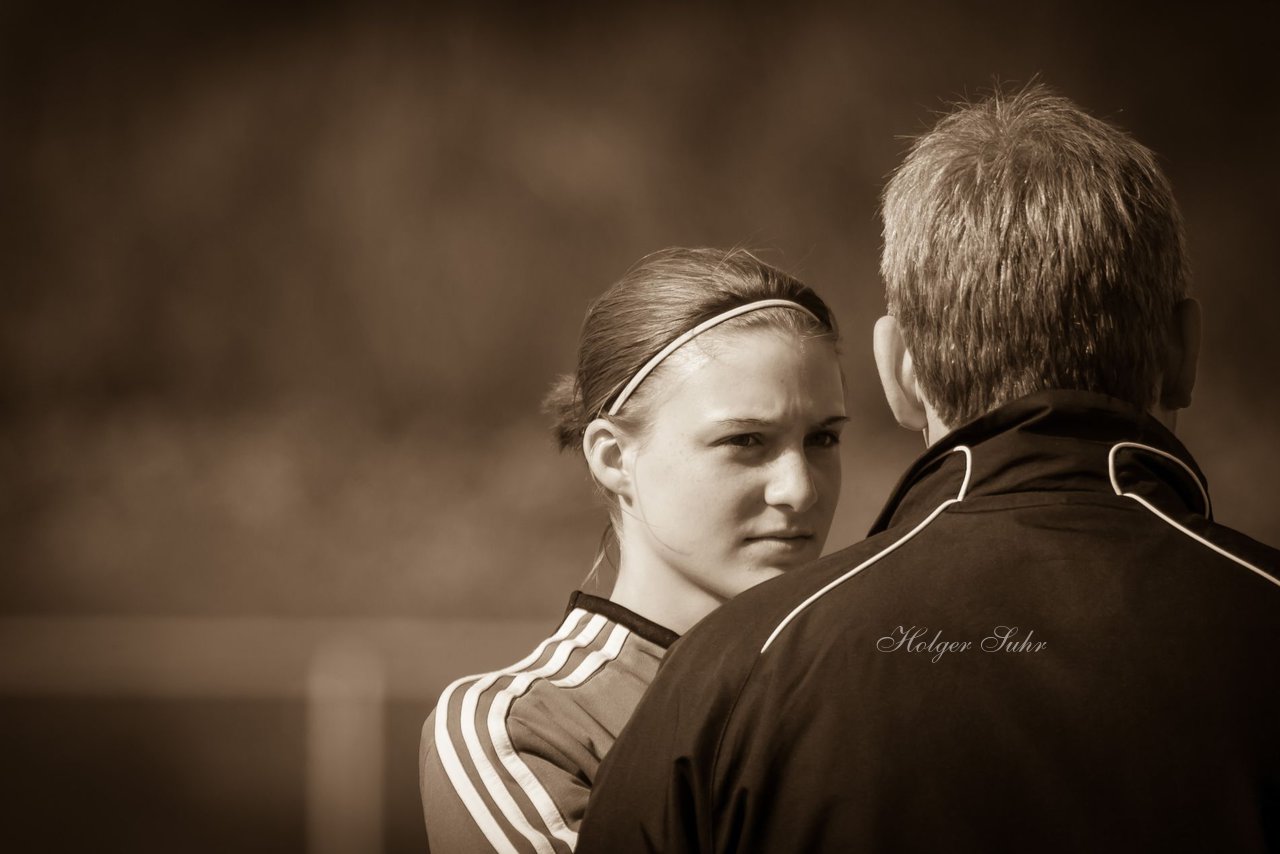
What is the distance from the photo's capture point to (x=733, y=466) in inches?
58.3

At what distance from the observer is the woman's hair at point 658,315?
1583mm

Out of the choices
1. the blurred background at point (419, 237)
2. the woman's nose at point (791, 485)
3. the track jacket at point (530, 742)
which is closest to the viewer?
the track jacket at point (530, 742)

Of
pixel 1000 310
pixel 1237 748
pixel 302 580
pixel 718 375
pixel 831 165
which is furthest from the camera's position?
pixel 831 165

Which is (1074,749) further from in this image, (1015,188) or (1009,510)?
(1015,188)

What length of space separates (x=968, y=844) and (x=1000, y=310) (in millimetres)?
322

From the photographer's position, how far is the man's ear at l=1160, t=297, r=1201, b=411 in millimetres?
903

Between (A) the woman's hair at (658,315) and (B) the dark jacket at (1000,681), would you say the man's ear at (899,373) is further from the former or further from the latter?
(A) the woman's hair at (658,315)

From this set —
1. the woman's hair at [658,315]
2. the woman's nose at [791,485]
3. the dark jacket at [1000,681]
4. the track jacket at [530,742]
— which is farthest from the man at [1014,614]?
the woman's hair at [658,315]

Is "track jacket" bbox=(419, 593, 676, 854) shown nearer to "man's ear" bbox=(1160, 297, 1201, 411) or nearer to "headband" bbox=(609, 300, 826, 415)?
"headband" bbox=(609, 300, 826, 415)

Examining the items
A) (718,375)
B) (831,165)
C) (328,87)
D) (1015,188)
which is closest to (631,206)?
(831,165)

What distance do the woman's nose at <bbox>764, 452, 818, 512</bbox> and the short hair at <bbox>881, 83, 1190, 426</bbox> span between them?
0.55m

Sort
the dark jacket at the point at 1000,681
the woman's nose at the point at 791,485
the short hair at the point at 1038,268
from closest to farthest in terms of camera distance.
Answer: the dark jacket at the point at 1000,681 → the short hair at the point at 1038,268 → the woman's nose at the point at 791,485

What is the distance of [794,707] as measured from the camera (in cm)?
81

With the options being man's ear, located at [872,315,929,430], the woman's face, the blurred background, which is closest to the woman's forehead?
the woman's face
